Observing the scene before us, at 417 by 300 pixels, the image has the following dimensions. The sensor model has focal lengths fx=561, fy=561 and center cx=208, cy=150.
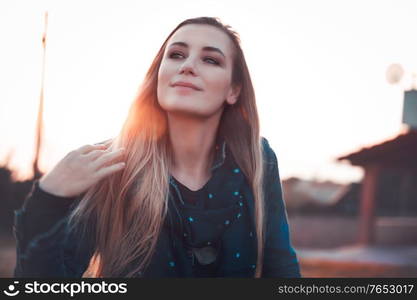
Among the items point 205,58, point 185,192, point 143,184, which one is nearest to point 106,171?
point 143,184

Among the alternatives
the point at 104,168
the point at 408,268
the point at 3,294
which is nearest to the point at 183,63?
the point at 104,168

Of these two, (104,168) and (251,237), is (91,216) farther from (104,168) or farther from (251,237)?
(251,237)

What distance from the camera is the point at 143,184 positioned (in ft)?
7.30

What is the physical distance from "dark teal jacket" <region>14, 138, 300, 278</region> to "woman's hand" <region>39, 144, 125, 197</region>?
0.11 feet

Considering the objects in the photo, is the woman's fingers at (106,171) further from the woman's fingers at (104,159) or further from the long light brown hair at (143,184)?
the long light brown hair at (143,184)

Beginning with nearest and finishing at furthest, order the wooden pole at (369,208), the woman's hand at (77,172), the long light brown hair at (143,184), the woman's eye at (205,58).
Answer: the woman's hand at (77,172)
the long light brown hair at (143,184)
the woman's eye at (205,58)
the wooden pole at (369,208)

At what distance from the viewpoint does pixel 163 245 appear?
218 cm

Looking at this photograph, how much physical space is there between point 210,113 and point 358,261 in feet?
30.8

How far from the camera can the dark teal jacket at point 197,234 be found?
6.28 ft

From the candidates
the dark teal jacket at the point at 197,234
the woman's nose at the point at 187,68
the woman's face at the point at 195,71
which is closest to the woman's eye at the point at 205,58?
the woman's face at the point at 195,71

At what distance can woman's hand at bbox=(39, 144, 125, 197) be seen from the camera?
1.86 meters

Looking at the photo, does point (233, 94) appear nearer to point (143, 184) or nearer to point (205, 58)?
point (205, 58)

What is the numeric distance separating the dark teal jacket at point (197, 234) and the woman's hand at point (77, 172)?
3cm

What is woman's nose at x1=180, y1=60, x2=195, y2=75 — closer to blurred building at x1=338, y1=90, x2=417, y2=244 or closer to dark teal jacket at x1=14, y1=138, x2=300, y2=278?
dark teal jacket at x1=14, y1=138, x2=300, y2=278
